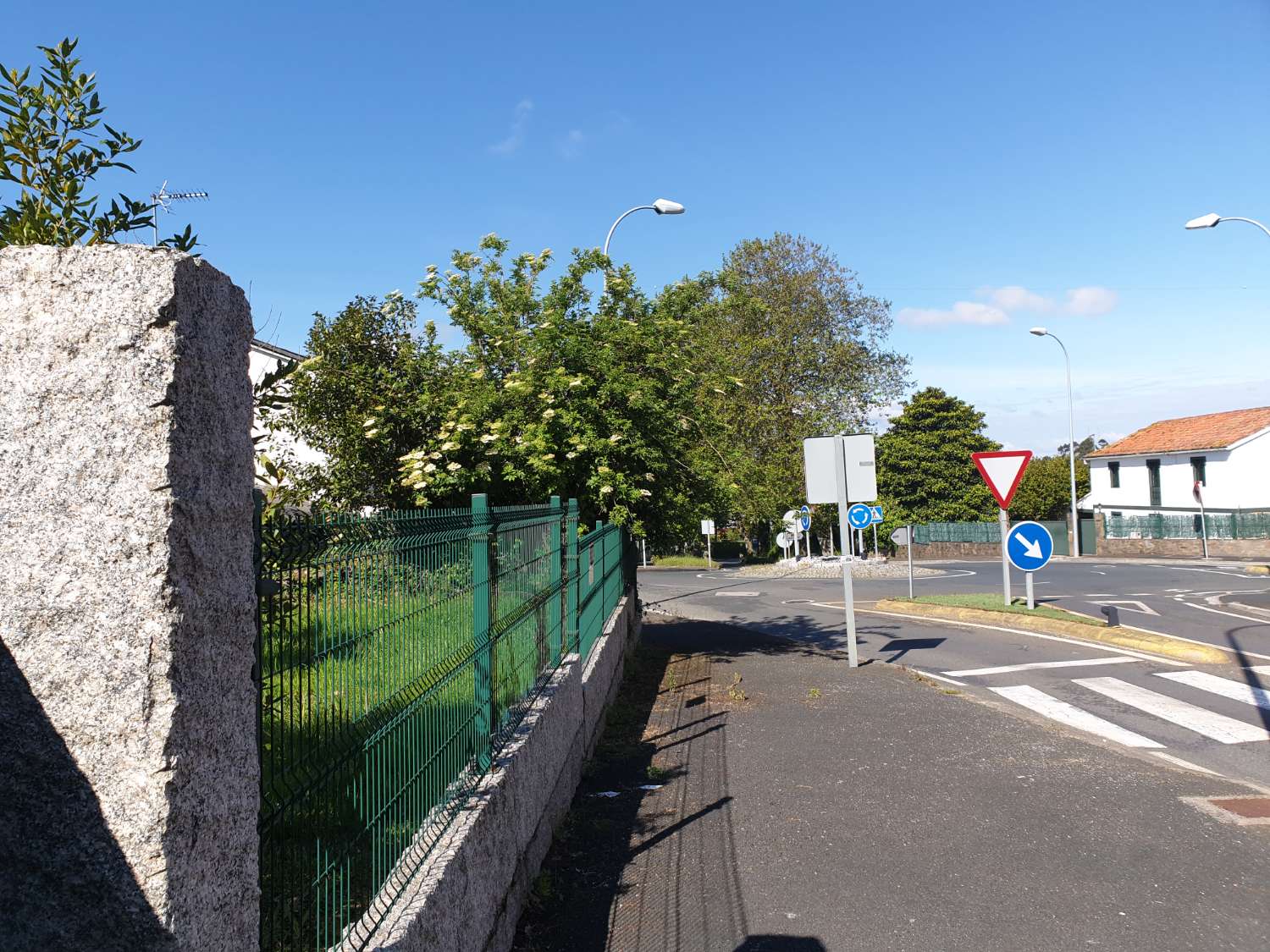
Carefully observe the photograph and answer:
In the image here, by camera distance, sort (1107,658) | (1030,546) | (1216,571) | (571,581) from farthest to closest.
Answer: (1216,571), (1030,546), (1107,658), (571,581)

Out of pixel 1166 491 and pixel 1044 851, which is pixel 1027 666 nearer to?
pixel 1044 851

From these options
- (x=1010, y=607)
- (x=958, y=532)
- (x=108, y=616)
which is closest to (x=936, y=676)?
(x=1010, y=607)

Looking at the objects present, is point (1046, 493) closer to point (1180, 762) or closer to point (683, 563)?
point (683, 563)

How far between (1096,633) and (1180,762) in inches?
263

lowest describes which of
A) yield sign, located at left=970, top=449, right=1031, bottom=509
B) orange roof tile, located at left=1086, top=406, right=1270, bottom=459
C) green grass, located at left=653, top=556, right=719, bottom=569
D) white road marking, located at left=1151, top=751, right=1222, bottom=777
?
green grass, located at left=653, top=556, right=719, bottom=569

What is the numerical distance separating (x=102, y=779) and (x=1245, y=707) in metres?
10.7

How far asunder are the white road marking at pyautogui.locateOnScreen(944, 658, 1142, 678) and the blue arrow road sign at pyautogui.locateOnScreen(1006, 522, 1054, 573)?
1609 mm

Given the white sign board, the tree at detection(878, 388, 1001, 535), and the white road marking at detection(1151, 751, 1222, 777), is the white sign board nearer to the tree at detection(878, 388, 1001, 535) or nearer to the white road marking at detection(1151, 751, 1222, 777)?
the white road marking at detection(1151, 751, 1222, 777)

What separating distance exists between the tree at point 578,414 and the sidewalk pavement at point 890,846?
140 inches

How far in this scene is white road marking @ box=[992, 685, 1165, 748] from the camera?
8484mm

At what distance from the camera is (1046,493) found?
63812 mm

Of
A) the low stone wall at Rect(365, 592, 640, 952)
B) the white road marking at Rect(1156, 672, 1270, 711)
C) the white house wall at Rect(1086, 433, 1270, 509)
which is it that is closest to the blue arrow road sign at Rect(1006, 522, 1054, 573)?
the white road marking at Rect(1156, 672, 1270, 711)

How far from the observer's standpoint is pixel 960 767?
755 cm

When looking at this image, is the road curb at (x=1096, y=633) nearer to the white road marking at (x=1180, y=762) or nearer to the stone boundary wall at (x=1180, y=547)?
the white road marking at (x=1180, y=762)
